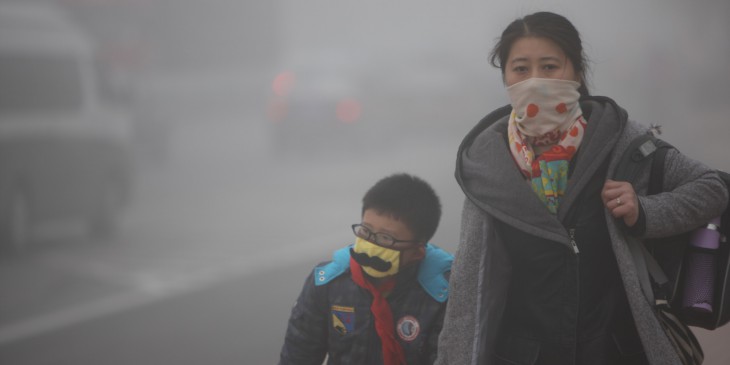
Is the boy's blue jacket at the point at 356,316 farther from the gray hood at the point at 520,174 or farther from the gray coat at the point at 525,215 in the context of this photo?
the gray hood at the point at 520,174

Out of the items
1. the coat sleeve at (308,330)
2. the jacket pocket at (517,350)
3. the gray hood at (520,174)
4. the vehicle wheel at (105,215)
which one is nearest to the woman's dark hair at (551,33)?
the gray hood at (520,174)

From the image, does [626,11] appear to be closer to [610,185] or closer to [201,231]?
[201,231]

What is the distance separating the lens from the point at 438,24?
21500mm

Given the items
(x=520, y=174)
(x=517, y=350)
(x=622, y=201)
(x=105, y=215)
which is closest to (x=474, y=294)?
(x=517, y=350)

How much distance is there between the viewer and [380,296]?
99.3 inches

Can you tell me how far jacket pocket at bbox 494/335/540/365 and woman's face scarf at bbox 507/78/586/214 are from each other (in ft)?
1.02

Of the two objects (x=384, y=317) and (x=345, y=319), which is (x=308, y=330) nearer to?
(x=345, y=319)

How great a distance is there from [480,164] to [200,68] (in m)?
31.2

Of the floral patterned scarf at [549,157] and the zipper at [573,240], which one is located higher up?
the floral patterned scarf at [549,157]

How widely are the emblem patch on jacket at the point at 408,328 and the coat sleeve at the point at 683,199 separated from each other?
0.77m

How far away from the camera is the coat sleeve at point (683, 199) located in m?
1.89

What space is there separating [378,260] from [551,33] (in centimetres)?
83

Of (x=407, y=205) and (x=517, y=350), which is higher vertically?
(x=407, y=205)

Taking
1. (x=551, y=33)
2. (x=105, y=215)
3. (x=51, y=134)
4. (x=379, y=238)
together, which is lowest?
(x=105, y=215)
